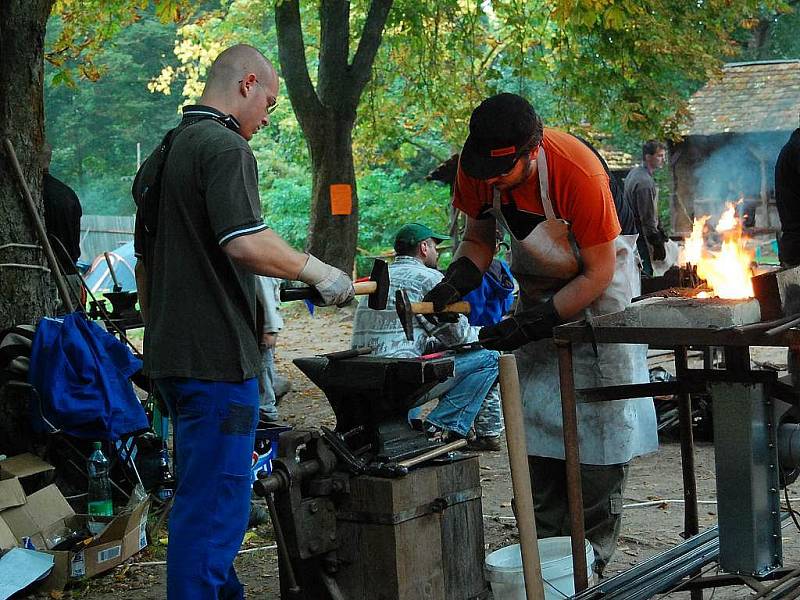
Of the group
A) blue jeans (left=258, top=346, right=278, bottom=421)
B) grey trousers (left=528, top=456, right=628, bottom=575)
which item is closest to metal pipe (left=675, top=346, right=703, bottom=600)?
grey trousers (left=528, top=456, right=628, bottom=575)

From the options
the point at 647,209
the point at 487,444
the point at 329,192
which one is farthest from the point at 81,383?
the point at 329,192

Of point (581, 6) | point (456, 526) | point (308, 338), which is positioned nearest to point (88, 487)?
point (456, 526)

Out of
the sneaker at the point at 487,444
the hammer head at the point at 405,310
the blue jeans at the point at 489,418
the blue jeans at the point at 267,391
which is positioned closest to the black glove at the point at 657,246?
the blue jeans at the point at 489,418

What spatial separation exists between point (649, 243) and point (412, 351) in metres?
5.56

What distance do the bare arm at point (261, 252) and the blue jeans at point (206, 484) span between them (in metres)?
0.43

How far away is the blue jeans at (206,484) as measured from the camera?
11.1 feet

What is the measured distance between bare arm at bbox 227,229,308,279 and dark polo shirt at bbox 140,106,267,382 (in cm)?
12

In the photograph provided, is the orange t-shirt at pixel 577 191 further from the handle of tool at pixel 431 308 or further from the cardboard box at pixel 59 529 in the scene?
the cardboard box at pixel 59 529

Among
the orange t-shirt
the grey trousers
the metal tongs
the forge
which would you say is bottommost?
the grey trousers

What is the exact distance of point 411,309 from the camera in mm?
3508

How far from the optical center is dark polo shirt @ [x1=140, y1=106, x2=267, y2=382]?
332 centimetres

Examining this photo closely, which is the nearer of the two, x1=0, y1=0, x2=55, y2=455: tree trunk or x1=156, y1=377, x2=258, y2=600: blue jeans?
x1=156, y1=377, x2=258, y2=600: blue jeans

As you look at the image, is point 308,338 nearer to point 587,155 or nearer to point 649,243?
point 649,243

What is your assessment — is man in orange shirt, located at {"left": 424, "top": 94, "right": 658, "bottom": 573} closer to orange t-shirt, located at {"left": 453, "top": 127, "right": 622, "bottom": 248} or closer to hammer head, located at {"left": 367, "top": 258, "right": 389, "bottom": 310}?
orange t-shirt, located at {"left": 453, "top": 127, "right": 622, "bottom": 248}
